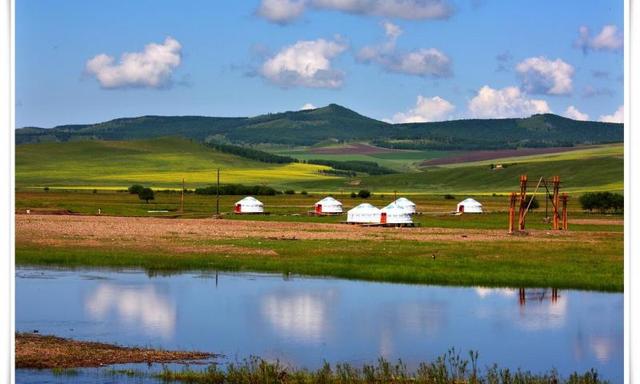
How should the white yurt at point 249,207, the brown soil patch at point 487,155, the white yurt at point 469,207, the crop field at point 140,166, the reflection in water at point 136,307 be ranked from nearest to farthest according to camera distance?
the reflection in water at point 136,307, the white yurt at point 249,207, the white yurt at point 469,207, the crop field at point 140,166, the brown soil patch at point 487,155

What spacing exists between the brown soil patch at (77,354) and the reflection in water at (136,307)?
2225 millimetres

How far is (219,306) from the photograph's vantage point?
2220cm

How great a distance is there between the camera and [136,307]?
2150 centimetres

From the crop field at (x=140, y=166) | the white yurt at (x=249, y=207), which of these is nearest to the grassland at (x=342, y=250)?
the white yurt at (x=249, y=207)

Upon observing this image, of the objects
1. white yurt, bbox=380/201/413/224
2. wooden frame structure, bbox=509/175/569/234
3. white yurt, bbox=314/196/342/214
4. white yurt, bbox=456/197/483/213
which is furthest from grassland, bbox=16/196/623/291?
white yurt, bbox=456/197/483/213

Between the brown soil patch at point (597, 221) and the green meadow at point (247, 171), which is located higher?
the green meadow at point (247, 171)

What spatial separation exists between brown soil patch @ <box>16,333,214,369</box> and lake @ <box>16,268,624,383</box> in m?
→ 0.65

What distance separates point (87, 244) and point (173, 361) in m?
20.6

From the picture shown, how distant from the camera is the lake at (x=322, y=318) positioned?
651 inches

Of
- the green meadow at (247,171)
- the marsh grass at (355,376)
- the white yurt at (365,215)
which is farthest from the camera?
the green meadow at (247,171)

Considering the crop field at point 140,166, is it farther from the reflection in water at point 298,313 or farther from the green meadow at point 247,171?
the reflection in water at point 298,313

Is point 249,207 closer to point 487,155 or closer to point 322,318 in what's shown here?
point 322,318

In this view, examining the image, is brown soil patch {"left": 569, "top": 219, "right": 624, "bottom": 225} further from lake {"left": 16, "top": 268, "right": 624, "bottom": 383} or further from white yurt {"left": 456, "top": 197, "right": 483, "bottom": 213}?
lake {"left": 16, "top": 268, "right": 624, "bottom": 383}
